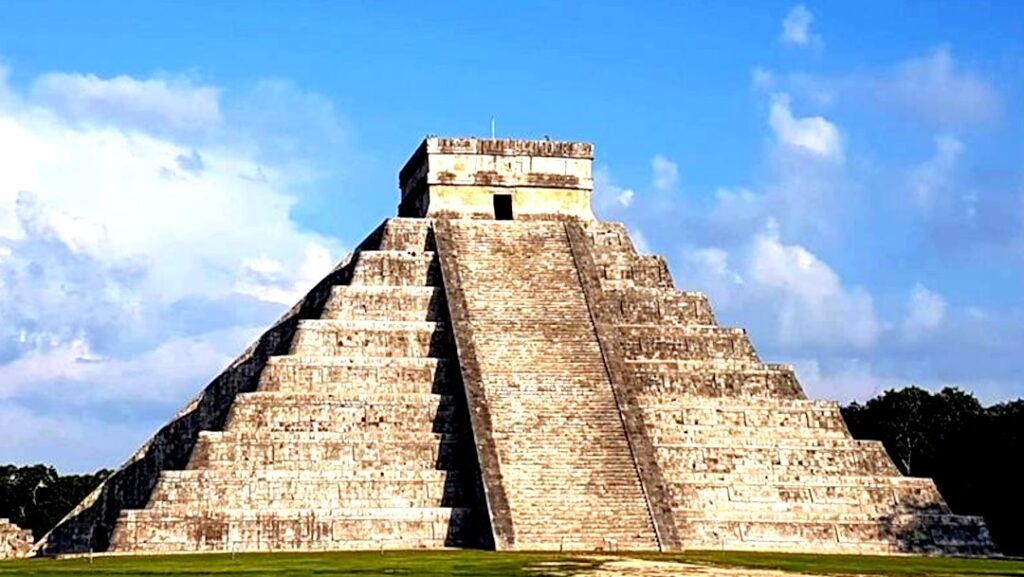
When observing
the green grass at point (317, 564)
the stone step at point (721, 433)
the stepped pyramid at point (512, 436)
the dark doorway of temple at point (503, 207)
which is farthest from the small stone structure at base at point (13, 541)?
the stone step at point (721, 433)

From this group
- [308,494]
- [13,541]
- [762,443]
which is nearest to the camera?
[308,494]

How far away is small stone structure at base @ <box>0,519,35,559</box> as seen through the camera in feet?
115

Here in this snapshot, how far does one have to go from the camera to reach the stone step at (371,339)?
104 feet

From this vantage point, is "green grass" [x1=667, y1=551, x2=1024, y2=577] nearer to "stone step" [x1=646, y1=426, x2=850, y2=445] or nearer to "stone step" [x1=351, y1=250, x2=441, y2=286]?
"stone step" [x1=646, y1=426, x2=850, y2=445]

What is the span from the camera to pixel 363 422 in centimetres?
3041

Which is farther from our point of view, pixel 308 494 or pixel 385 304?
pixel 385 304

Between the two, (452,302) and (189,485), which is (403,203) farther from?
(189,485)

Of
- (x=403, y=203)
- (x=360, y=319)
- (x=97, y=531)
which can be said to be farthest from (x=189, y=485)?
(x=403, y=203)

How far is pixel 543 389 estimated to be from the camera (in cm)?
3127

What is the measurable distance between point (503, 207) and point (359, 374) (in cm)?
810

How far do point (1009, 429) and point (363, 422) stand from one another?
22828 mm

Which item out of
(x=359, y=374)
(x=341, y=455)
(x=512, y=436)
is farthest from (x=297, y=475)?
(x=512, y=436)

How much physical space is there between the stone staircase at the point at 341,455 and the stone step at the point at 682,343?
4092mm

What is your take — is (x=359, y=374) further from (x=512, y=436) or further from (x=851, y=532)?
(x=851, y=532)
